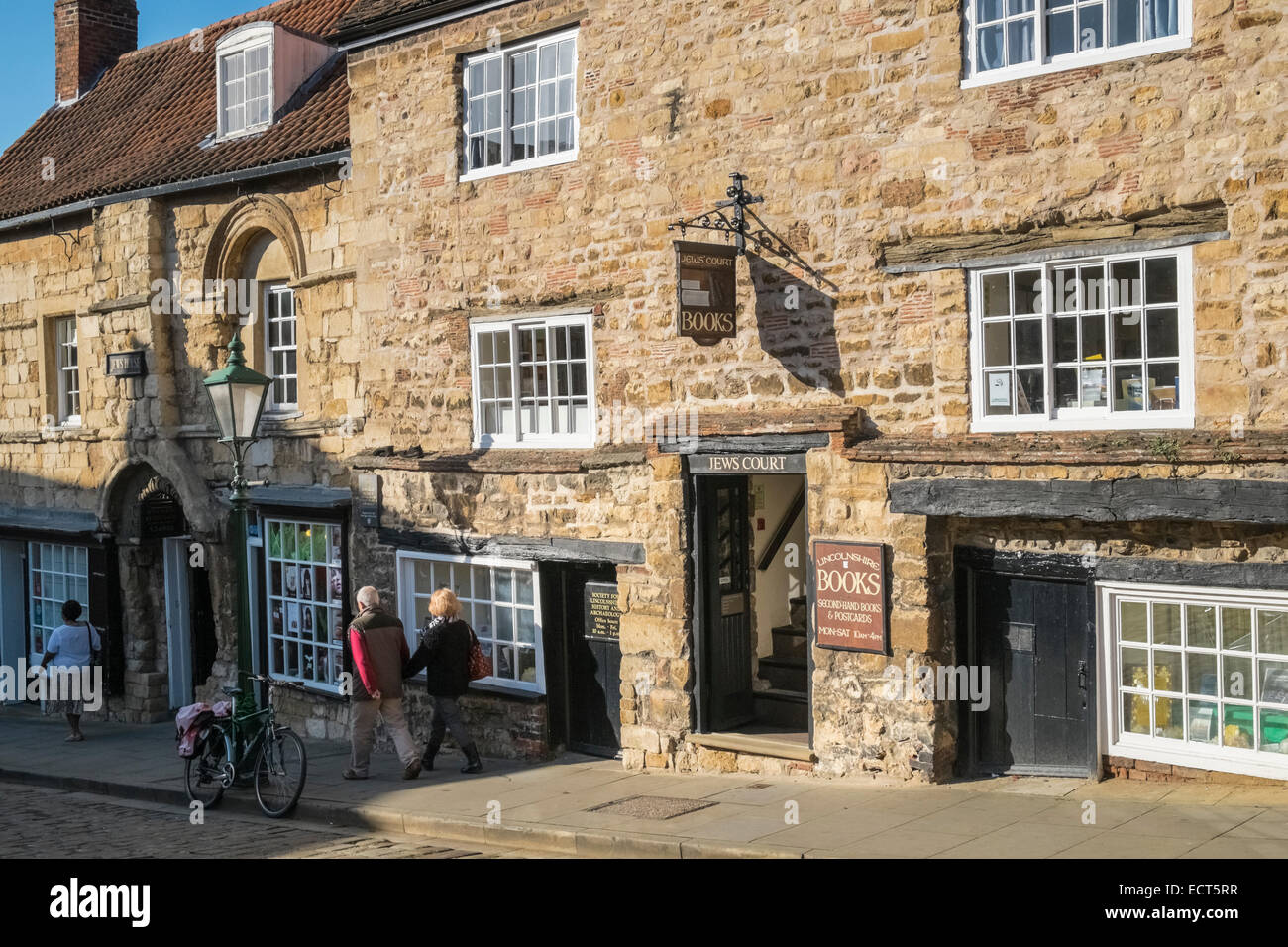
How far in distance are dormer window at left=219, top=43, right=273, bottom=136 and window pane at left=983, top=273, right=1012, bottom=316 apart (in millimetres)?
10211

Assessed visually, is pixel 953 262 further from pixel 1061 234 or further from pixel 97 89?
pixel 97 89

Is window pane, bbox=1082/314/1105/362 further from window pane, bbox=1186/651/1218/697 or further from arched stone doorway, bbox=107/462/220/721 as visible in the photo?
arched stone doorway, bbox=107/462/220/721

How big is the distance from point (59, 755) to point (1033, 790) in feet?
37.7

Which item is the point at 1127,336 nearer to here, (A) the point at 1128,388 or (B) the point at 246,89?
(A) the point at 1128,388

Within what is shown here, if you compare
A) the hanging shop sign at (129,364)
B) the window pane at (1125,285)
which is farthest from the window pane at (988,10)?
the hanging shop sign at (129,364)

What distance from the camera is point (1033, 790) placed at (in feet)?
34.8

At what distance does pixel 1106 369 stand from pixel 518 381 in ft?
19.6

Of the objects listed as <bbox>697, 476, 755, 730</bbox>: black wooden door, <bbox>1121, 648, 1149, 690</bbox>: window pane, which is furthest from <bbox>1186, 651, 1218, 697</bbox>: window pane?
<bbox>697, 476, 755, 730</bbox>: black wooden door

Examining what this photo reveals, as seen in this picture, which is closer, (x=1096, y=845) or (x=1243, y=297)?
(x=1096, y=845)

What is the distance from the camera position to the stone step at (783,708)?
1306cm

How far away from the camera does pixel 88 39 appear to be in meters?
23.3

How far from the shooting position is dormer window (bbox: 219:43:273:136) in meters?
17.6

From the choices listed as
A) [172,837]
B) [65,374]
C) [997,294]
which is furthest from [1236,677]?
[65,374]
